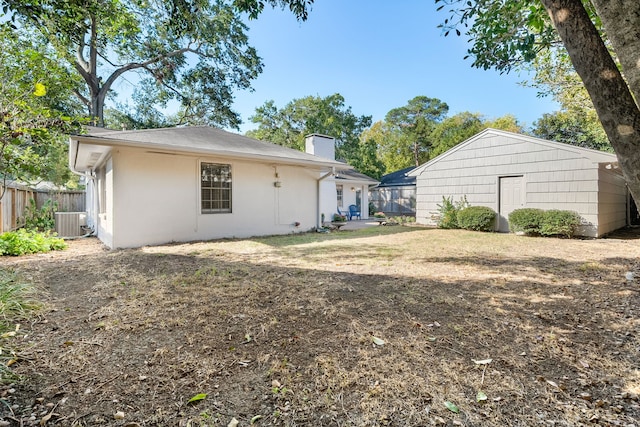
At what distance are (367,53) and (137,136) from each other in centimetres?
1288

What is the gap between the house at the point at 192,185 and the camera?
285 inches

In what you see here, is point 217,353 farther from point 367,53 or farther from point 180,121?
point 180,121

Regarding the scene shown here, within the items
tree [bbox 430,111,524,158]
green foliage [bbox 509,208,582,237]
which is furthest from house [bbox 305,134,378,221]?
tree [bbox 430,111,524,158]

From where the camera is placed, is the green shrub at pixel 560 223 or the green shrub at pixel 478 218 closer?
the green shrub at pixel 560 223

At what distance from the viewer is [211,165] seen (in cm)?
860

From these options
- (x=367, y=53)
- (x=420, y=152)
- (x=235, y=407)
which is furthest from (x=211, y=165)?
(x=420, y=152)

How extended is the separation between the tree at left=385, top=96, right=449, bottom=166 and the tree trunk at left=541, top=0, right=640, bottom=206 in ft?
106

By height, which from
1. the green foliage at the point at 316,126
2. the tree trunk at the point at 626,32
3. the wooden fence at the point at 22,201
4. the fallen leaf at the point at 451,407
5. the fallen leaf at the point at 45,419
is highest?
the green foliage at the point at 316,126

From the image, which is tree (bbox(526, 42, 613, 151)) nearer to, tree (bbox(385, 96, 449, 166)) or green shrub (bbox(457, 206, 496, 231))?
green shrub (bbox(457, 206, 496, 231))

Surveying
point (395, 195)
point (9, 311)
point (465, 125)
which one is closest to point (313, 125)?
point (395, 195)

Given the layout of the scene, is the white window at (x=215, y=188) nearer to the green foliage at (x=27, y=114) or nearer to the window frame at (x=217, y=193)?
the window frame at (x=217, y=193)

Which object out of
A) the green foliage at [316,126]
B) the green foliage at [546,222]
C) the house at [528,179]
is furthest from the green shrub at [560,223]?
the green foliage at [316,126]

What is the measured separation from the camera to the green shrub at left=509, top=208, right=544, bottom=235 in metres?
9.43

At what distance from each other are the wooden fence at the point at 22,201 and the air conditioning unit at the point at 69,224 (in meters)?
1.06
